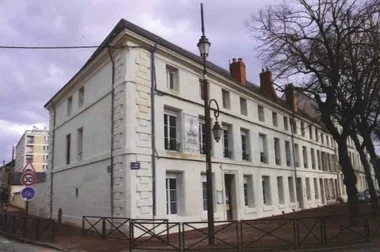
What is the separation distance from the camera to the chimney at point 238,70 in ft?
70.7

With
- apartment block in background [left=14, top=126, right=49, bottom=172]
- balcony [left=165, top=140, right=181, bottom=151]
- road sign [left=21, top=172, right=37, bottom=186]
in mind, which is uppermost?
apartment block in background [left=14, top=126, right=49, bottom=172]

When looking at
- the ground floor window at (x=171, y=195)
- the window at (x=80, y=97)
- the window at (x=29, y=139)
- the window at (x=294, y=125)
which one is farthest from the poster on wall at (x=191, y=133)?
the window at (x=29, y=139)

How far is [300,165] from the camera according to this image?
27.4 meters

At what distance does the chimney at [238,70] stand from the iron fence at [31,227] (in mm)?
13049

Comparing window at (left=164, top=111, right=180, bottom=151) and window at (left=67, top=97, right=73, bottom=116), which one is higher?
window at (left=67, top=97, right=73, bottom=116)

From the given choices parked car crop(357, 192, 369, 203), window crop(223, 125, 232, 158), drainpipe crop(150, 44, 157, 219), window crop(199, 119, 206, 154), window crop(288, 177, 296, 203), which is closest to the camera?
drainpipe crop(150, 44, 157, 219)

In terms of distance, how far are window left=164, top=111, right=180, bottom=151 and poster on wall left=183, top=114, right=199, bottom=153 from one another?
400mm

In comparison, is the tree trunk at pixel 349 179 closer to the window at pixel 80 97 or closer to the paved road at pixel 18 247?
the paved road at pixel 18 247

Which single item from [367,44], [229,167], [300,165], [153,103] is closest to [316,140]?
[300,165]

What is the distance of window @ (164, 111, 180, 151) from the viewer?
14777 millimetres

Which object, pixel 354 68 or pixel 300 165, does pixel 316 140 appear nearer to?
pixel 300 165

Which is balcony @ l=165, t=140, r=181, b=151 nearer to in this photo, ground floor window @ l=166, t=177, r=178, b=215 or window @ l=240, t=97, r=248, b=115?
ground floor window @ l=166, t=177, r=178, b=215

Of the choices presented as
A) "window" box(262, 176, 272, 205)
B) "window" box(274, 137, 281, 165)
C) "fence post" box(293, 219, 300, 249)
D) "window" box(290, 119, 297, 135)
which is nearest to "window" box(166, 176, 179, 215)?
"fence post" box(293, 219, 300, 249)

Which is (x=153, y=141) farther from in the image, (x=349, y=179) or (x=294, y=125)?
(x=294, y=125)
